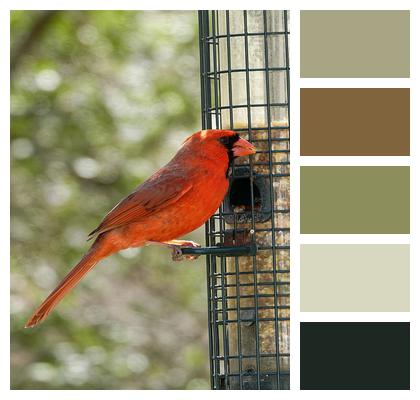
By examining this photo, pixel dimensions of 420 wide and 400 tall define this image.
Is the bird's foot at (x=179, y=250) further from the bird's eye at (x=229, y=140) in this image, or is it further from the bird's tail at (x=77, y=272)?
the bird's eye at (x=229, y=140)

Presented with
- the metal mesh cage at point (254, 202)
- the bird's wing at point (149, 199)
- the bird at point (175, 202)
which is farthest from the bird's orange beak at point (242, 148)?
the bird's wing at point (149, 199)

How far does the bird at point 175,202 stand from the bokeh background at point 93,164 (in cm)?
361

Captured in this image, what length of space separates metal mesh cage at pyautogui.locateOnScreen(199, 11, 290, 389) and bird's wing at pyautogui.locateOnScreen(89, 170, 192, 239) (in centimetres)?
32

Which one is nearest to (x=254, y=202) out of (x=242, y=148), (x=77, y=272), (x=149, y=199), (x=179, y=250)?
(x=242, y=148)

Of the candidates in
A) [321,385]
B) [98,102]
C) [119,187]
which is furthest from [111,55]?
[321,385]

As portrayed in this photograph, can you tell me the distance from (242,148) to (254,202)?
1.40ft

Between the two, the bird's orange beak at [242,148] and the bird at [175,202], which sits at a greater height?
the bird's orange beak at [242,148]

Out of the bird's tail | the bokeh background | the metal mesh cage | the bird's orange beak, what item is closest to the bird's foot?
the metal mesh cage

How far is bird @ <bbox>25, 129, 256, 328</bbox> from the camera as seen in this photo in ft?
22.3

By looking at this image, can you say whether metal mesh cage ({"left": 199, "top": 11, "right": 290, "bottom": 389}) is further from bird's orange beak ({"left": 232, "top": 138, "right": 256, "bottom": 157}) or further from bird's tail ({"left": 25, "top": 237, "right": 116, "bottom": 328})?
bird's tail ({"left": 25, "top": 237, "right": 116, "bottom": 328})

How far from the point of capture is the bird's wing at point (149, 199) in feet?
22.7
